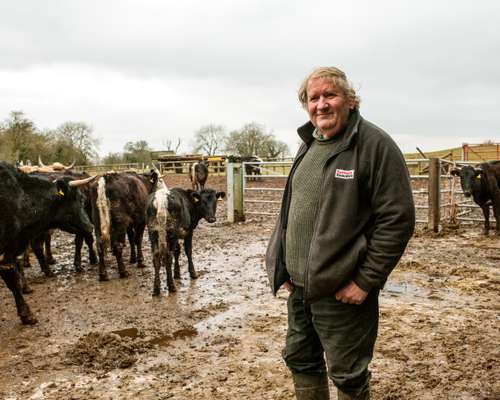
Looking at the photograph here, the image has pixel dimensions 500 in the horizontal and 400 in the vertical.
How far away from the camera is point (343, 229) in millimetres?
2184

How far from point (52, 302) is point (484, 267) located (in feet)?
21.1

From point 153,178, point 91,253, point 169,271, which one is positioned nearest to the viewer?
point 169,271

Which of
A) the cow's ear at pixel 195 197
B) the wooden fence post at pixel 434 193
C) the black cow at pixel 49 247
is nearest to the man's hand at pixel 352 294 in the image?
the cow's ear at pixel 195 197

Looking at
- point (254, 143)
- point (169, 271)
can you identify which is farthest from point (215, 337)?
point (254, 143)

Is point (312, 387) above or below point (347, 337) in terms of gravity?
below

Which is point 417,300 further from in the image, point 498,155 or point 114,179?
point 498,155

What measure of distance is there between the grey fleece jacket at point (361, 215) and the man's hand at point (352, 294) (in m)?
0.03

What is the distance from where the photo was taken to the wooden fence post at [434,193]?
32.5 feet

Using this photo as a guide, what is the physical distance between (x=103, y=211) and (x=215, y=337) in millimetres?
3376

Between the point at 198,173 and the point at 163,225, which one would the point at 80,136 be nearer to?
the point at 198,173

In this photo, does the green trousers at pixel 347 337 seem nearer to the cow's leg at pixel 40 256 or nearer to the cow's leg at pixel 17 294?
the cow's leg at pixel 17 294

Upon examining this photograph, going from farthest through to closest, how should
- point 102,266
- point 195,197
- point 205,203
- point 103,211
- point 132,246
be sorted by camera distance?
1. point 132,246
2. point 205,203
3. point 195,197
4. point 103,211
5. point 102,266

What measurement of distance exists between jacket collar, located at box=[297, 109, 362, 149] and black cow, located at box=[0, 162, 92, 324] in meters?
3.84

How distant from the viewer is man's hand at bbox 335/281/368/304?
7.22 feet
